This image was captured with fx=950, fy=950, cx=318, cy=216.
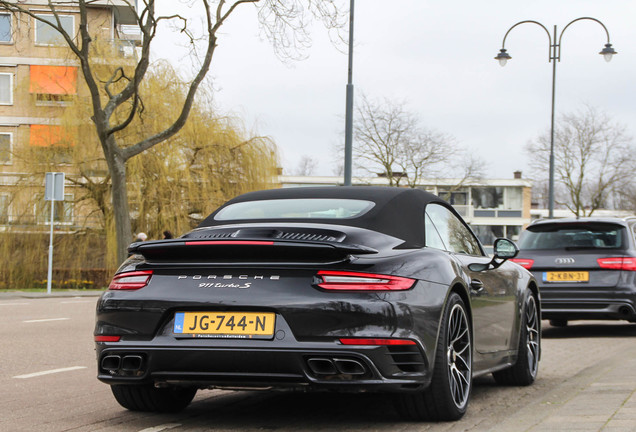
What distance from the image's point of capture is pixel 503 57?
30.4m

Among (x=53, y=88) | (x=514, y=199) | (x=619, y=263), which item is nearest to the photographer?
(x=619, y=263)

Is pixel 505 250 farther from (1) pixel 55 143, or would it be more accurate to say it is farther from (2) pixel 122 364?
(1) pixel 55 143

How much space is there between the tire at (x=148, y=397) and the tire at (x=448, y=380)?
144cm

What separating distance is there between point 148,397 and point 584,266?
796 cm

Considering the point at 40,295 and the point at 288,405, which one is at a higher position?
the point at 288,405

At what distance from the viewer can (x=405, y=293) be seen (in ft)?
16.7

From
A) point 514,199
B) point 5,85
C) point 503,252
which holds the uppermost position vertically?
point 5,85

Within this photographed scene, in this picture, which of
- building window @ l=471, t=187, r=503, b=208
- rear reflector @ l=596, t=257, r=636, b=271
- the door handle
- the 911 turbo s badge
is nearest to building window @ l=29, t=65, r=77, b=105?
rear reflector @ l=596, t=257, r=636, b=271

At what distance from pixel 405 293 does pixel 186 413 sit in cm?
183

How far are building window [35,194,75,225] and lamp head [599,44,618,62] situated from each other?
17.6m

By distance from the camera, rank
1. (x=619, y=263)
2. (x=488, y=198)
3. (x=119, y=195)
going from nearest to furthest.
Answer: (x=619, y=263), (x=119, y=195), (x=488, y=198)

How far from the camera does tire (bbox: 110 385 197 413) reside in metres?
5.86

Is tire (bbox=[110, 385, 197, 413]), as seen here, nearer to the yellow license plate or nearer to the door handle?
the door handle

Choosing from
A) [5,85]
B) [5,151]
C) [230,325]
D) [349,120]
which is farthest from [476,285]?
[5,85]
